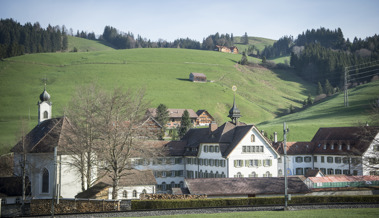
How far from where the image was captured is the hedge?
41.8m

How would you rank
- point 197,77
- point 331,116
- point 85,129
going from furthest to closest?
1. point 197,77
2. point 331,116
3. point 85,129

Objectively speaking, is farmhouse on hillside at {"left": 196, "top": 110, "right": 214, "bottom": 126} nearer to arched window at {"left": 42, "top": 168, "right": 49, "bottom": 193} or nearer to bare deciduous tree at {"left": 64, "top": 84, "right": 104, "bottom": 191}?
arched window at {"left": 42, "top": 168, "right": 49, "bottom": 193}

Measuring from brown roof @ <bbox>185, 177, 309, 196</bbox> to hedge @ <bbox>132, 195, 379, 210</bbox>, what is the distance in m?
7.61

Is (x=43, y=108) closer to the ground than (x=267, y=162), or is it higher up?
higher up

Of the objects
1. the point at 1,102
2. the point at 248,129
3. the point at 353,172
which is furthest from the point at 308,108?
the point at 1,102

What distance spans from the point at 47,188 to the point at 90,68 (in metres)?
136

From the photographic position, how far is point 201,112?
14825 centimetres

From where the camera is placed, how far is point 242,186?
53562 mm

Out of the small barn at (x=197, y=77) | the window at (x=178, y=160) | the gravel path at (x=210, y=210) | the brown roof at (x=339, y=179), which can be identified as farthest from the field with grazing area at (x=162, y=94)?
the gravel path at (x=210, y=210)

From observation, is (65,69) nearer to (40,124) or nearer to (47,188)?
(40,124)

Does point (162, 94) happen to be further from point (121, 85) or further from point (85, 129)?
point (85, 129)

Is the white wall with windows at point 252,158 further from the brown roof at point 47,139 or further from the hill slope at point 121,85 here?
the hill slope at point 121,85

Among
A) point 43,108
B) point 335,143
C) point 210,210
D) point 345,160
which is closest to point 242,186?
point 210,210

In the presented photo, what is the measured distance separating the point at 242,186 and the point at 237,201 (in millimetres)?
10196
